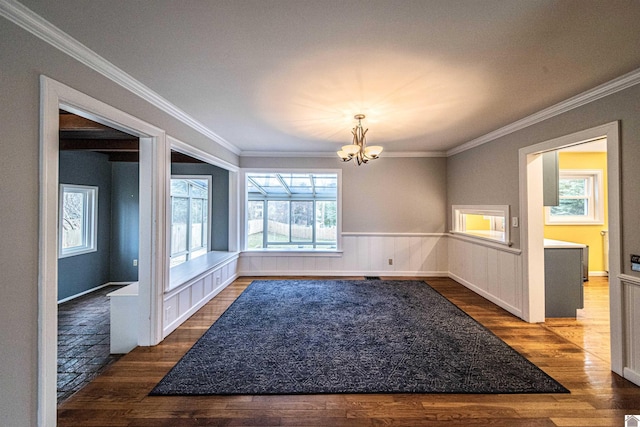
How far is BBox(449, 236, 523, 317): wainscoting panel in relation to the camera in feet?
11.3

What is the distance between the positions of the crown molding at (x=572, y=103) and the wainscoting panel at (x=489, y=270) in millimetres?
1587

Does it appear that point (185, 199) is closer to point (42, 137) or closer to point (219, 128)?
point (219, 128)

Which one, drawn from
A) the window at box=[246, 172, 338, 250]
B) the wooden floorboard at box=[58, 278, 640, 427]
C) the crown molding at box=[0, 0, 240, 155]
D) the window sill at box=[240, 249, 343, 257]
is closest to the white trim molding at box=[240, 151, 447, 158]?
the window at box=[246, 172, 338, 250]

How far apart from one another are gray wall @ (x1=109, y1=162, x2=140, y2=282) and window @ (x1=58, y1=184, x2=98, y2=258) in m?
0.30

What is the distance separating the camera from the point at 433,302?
380cm

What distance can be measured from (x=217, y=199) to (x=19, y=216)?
366 centimetres

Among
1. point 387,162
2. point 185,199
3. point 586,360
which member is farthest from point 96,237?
point 586,360

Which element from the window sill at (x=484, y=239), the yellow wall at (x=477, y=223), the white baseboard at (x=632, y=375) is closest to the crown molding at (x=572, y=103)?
the window sill at (x=484, y=239)

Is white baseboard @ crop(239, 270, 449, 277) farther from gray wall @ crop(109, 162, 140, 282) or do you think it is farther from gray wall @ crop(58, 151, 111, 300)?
gray wall @ crop(58, 151, 111, 300)

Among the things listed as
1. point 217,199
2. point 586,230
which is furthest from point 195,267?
point 586,230

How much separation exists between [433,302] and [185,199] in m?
4.95

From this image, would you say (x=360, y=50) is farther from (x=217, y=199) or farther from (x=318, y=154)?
(x=217, y=199)

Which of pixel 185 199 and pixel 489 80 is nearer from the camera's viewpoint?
pixel 489 80

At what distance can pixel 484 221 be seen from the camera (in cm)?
536
